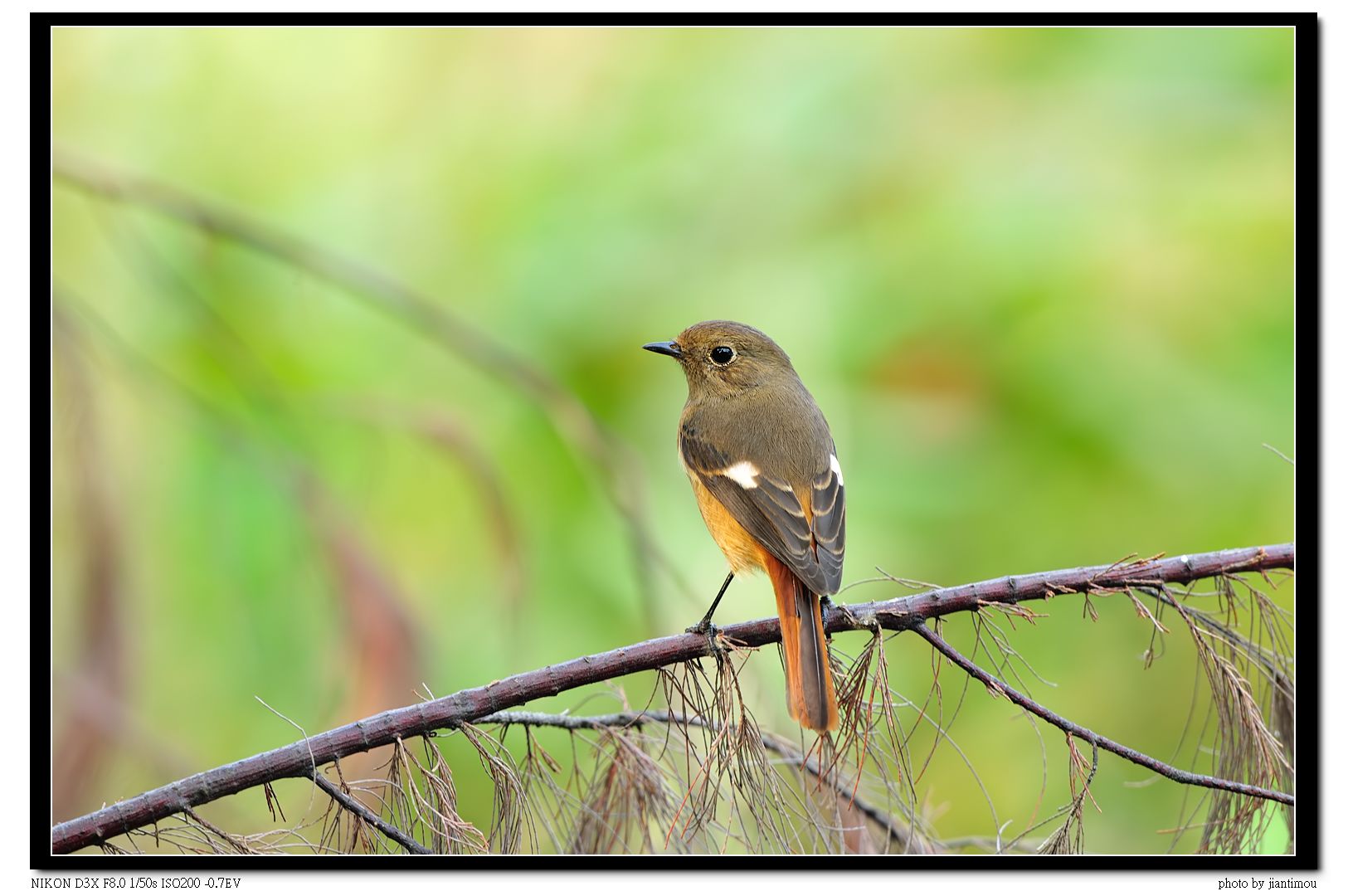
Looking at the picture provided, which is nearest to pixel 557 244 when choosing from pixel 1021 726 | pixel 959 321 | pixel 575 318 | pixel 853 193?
pixel 575 318

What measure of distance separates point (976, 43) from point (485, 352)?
196 centimetres

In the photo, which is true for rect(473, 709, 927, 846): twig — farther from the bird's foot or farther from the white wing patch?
the white wing patch

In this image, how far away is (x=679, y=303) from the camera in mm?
3510

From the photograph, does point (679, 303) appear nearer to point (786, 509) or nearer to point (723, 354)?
point (723, 354)

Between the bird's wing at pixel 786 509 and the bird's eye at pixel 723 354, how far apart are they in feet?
0.70

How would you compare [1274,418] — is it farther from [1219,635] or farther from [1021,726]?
[1219,635]

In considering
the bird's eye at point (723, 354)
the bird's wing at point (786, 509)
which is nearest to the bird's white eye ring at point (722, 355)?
the bird's eye at point (723, 354)

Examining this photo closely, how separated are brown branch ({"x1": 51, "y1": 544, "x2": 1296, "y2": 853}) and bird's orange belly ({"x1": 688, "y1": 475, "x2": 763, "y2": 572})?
0.46 m

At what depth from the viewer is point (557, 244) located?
11.6 feet

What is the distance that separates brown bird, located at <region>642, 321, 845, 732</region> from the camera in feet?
6.82

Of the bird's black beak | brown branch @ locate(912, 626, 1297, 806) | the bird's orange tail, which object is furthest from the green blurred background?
brown branch @ locate(912, 626, 1297, 806)

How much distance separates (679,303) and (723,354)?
738 mm

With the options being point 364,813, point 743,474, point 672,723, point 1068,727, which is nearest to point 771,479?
point 743,474

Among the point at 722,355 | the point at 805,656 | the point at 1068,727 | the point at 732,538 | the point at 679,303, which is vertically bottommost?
the point at 1068,727
